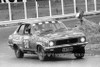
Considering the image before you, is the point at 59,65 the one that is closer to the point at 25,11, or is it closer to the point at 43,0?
the point at 25,11

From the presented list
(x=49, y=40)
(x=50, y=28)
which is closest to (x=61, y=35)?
(x=49, y=40)

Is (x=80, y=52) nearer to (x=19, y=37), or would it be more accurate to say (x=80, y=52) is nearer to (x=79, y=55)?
(x=79, y=55)

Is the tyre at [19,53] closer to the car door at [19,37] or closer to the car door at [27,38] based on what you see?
the car door at [19,37]

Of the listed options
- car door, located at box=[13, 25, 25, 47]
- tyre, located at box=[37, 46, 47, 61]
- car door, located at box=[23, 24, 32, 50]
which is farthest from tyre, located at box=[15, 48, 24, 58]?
tyre, located at box=[37, 46, 47, 61]

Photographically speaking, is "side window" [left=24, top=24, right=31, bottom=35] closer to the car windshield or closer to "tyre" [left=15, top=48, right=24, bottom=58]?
the car windshield

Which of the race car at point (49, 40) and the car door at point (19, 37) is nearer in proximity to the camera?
the race car at point (49, 40)

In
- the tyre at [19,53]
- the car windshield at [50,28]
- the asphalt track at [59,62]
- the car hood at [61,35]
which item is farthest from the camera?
the tyre at [19,53]

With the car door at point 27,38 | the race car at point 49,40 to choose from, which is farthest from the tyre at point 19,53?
the car door at point 27,38

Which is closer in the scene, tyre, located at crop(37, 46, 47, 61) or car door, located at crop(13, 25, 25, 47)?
tyre, located at crop(37, 46, 47, 61)

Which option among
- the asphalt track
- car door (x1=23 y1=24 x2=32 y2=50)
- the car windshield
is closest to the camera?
the asphalt track

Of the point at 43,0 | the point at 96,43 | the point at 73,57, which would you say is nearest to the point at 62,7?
the point at 43,0

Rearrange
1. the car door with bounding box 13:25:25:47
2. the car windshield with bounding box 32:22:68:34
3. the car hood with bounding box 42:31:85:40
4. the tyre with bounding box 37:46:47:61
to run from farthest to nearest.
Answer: the car door with bounding box 13:25:25:47
the car windshield with bounding box 32:22:68:34
the tyre with bounding box 37:46:47:61
the car hood with bounding box 42:31:85:40

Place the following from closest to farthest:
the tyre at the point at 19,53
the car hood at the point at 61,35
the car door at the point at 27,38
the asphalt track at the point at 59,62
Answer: the asphalt track at the point at 59,62
the car hood at the point at 61,35
the car door at the point at 27,38
the tyre at the point at 19,53

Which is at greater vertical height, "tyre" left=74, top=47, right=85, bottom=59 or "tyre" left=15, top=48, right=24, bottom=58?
"tyre" left=74, top=47, right=85, bottom=59
